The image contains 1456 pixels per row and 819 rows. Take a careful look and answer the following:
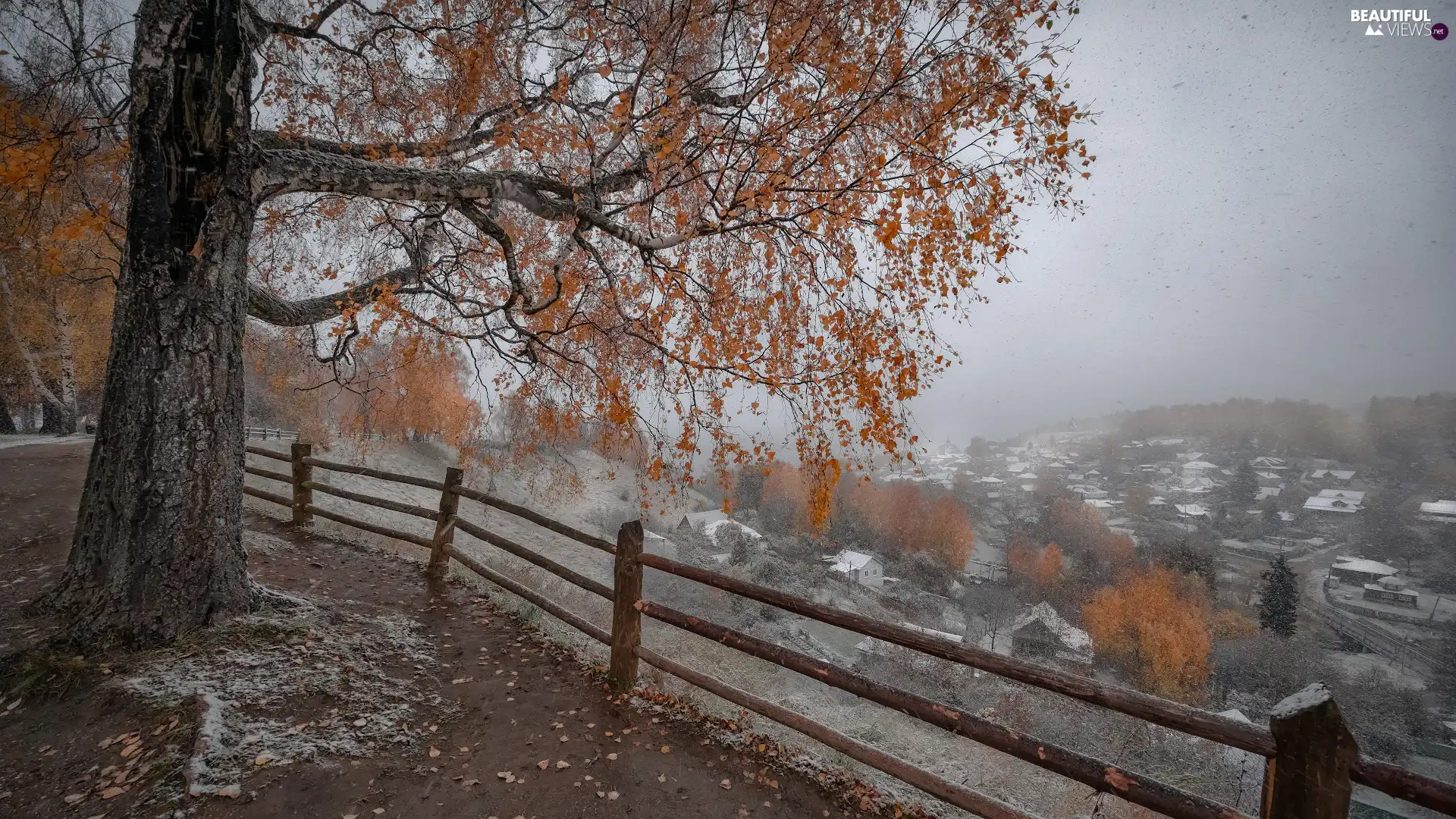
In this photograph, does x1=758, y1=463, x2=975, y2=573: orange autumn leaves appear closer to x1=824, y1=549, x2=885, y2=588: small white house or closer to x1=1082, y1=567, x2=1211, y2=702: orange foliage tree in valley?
x1=824, y1=549, x2=885, y2=588: small white house

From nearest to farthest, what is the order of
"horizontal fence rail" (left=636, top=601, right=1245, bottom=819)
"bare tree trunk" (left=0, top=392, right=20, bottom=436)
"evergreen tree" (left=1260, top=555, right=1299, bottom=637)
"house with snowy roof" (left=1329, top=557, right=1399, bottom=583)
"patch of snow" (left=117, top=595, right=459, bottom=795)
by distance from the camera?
"horizontal fence rail" (left=636, top=601, right=1245, bottom=819) → "patch of snow" (left=117, top=595, right=459, bottom=795) → "bare tree trunk" (left=0, top=392, right=20, bottom=436) → "evergreen tree" (left=1260, top=555, right=1299, bottom=637) → "house with snowy roof" (left=1329, top=557, right=1399, bottom=583)

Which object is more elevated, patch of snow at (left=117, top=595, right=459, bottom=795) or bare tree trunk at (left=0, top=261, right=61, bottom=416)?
bare tree trunk at (left=0, top=261, right=61, bottom=416)

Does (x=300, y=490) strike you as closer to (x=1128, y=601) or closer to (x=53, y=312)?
(x=53, y=312)

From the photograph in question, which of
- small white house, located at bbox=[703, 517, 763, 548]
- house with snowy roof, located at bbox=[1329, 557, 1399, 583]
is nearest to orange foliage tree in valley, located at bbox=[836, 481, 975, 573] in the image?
small white house, located at bbox=[703, 517, 763, 548]

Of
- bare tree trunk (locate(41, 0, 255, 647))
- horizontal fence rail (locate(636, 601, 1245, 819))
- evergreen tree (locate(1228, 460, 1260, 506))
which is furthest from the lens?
evergreen tree (locate(1228, 460, 1260, 506))

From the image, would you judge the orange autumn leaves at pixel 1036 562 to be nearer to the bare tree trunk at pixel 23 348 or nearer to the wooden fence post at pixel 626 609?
the wooden fence post at pixel 626 609

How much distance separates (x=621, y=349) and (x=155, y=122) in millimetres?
4621

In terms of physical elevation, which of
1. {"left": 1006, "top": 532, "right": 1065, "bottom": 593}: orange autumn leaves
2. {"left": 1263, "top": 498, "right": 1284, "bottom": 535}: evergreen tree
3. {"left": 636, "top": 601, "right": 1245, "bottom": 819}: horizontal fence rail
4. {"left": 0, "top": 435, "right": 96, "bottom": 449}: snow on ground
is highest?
{"left": 636, "top": 601, "right": 1245, "bottom": 819}: horizontal fence rail

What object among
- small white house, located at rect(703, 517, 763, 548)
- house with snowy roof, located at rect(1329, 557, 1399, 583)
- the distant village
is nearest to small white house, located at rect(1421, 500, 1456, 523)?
the distant village

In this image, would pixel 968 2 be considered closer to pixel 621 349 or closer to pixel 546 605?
pixel 621 349

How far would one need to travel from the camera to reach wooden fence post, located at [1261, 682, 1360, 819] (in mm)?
2107

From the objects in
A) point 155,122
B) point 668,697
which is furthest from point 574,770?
point 155,122

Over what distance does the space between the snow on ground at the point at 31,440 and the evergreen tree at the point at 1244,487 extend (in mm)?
84460

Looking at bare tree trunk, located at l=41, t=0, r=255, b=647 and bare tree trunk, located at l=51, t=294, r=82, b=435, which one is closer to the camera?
bare tree trunk, located at l=41, t=0, r=255, b=647
